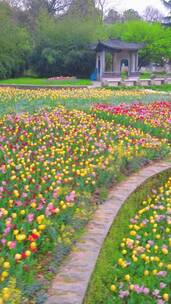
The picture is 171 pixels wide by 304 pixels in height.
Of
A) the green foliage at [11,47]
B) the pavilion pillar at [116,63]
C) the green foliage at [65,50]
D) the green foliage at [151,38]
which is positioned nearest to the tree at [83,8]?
the green foliage at [151,38]

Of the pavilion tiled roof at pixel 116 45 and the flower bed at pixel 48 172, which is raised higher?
the pavilion tiled roof at pixel 116 45

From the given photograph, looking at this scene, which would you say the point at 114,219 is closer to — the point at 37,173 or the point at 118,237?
the point at 118,237

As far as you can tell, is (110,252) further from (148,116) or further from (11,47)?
(11,47)

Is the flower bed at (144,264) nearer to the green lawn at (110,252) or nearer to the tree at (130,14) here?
the green lawn at (110,252)

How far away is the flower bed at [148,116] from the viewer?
8.87 metres

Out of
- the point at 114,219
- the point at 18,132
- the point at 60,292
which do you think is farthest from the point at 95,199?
the point at 18,132

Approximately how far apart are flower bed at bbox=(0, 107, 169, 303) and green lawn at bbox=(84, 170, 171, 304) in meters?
0.35

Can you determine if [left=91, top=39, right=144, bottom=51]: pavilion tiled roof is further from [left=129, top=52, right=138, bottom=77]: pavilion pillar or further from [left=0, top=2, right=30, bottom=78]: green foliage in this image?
[left=0, top=2, right=30, bottom=78]: green foliage

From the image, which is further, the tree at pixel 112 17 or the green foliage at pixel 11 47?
the tree at pixel 112 17

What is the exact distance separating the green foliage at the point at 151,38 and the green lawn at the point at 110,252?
34.9 meters

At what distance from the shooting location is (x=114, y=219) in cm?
465

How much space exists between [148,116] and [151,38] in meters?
31.7

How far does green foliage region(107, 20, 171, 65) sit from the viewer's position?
3966cm

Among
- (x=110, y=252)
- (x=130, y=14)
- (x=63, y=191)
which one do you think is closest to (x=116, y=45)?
(x=130, y=14)
